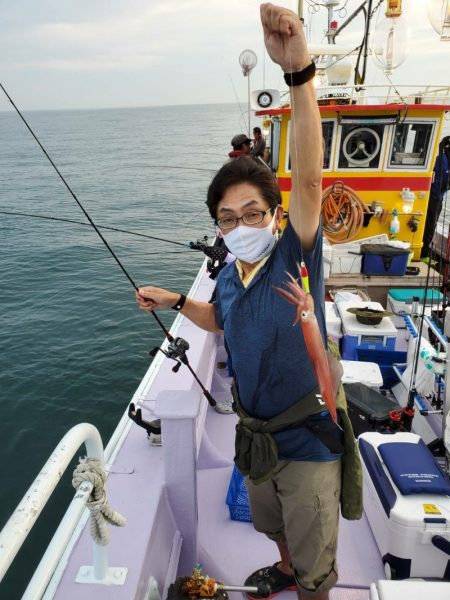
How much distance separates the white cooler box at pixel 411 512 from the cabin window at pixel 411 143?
22.7 ft

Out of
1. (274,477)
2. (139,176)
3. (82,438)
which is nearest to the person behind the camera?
(82,438)

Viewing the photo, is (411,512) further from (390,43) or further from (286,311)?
(390,43)

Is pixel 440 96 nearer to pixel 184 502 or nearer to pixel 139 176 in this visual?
pixel 184 502

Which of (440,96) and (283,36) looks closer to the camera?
(283,36)

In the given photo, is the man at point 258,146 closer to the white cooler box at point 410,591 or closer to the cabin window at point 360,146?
the cabin window at point 360,146

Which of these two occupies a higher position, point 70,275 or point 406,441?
point 70,275

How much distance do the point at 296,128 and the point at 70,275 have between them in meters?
12.7

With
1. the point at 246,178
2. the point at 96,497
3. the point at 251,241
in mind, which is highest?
the point at 246,178

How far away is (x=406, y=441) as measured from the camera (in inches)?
116

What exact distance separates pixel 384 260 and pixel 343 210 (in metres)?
1.56

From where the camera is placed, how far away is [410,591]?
65.2 inches

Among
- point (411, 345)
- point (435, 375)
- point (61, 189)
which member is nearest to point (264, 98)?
point (411, 345)

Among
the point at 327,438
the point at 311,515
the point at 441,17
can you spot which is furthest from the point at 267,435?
the point at 441,17

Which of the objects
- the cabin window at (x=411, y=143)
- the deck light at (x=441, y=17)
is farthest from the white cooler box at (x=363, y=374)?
the deck light at (x=441, y=17)
